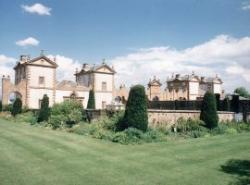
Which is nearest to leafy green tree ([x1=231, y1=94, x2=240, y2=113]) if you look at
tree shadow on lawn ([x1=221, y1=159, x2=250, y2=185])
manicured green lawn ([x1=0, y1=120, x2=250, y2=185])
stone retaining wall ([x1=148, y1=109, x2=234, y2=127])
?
stone retaining wall ([x1=148, y1=109, x2=234, y2=127])

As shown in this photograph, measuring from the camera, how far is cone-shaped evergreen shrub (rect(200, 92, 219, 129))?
20062mm

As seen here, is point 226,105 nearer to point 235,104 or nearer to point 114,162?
point 235,104

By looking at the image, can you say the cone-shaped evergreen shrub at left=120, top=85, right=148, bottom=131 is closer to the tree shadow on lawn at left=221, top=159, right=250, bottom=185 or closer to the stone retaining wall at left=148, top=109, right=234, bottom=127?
the stone retaining wall at left=148, top=109, right=234, bottom=127

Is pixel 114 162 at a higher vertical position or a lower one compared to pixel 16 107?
lower

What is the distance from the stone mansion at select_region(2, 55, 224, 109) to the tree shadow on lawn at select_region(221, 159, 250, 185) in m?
30.5

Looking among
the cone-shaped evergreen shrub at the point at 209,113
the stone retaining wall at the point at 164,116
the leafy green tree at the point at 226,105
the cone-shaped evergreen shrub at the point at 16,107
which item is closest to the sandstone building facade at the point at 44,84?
the cone-shaped evergreen shrub at the point at 16,107

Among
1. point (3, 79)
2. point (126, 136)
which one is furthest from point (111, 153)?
point (3, 79)

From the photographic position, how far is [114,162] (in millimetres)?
10586

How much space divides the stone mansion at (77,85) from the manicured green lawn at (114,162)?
2649 cm

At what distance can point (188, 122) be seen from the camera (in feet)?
64.7

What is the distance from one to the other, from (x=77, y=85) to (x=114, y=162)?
3838cm

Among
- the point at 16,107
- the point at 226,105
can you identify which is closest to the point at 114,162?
the point at 226,105

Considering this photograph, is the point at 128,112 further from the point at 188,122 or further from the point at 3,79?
the point at 3,79

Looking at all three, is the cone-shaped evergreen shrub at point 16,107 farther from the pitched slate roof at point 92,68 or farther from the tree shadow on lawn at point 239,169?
the tree shadow on lawn at point 239,169
